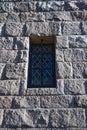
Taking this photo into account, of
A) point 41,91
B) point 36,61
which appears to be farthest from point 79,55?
point 41,91

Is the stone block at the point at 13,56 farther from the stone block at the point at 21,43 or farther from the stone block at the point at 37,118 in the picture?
the stone block at the point at 37,118

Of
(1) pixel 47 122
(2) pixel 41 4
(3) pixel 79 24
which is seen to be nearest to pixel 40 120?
(1) pixel 47 122

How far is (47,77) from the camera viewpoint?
11.4 ft

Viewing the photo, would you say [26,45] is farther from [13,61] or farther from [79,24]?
[79,24]

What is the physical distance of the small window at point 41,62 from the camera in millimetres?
3438

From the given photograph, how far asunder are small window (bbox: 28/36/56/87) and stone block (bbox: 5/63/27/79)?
0.15 meters

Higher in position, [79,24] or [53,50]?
[79,24]

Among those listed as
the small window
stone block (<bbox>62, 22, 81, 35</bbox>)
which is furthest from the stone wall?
the small window

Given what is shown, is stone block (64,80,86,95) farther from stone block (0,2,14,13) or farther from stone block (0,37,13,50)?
stone block (0,2,14,13)

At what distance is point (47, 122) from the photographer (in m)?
3.02

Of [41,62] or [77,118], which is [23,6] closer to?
[41,62]

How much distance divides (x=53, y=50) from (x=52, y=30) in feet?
0.84

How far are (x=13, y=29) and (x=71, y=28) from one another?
744 millimetres

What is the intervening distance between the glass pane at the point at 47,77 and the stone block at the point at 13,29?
59 cm
